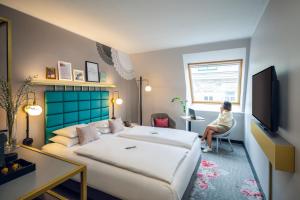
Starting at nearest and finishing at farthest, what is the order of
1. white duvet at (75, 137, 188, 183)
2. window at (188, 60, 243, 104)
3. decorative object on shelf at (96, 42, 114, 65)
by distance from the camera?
white duvet at (75, 137, 188, 183) → decorative object on shelf at (96, 42, 114, 65) → window at (188, 60, 243, 104)

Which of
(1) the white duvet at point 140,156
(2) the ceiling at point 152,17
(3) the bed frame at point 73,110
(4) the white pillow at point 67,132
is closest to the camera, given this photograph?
(1) the white duvet at point 140,156

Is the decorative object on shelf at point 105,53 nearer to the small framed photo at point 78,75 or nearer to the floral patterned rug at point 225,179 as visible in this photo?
the small framed photo at point 78,75

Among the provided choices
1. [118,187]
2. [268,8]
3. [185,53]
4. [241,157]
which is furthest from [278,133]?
[185,53]

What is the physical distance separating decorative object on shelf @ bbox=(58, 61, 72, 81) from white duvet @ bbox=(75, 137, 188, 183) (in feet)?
4.76

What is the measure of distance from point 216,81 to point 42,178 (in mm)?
4798

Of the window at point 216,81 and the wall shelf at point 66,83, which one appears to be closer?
the wall shelf at point 66,83

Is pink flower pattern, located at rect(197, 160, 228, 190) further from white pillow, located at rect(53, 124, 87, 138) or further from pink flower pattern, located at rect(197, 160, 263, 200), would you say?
white pillow, located at rect(53, 124, 87, 138)

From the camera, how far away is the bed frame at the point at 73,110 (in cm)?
242

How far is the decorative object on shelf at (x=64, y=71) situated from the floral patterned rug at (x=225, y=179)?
9.83ft

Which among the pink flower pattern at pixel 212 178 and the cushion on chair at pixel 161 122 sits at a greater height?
the cushion on chair at pixel 161 122

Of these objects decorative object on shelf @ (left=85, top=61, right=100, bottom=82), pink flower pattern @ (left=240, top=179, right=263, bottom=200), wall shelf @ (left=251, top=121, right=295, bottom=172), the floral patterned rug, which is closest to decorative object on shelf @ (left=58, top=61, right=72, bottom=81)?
decorative object on shelf @ (left=85, top=61, right=100, bottom=82)

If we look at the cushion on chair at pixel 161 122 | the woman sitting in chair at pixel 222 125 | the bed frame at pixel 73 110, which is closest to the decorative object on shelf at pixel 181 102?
the cushion on chair at pixel 161 122

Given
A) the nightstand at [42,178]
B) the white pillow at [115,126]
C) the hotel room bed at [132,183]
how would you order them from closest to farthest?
the nightstand at [42,178] < the hotel room bed at [132,183] < the white pillow at [115,126]

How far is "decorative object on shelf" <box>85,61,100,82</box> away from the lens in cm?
350
